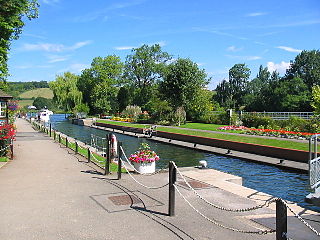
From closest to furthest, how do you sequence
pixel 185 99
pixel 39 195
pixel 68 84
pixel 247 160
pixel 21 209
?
pixel 21 209 < pixel 39 195 < pixel 247 160 < pixel 185 99 < pixel 68 84

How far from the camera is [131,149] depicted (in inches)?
1028

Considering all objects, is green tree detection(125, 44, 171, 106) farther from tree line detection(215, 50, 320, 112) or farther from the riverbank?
the riverbank

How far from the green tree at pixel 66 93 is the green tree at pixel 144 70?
13.7m

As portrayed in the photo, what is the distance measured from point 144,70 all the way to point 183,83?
1451 inches

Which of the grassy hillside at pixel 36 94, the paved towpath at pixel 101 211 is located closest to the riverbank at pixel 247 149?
the paved towpath at pixel 101 211

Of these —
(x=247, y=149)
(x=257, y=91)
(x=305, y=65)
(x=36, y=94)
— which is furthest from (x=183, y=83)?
(x=36, y=94)

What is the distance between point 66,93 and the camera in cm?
8388

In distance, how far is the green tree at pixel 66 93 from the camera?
82.7 meters

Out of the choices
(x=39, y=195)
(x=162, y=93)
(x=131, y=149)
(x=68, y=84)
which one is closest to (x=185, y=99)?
(x=162, y=93)

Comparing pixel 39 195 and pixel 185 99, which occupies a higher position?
pixel 185 99

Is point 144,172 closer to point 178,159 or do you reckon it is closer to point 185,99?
point 178,159

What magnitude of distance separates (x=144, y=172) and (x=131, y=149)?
46.2 feet

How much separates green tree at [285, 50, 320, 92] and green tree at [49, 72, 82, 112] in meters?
55.8

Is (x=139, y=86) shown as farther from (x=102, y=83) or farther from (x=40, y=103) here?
(x=40, y=103)
